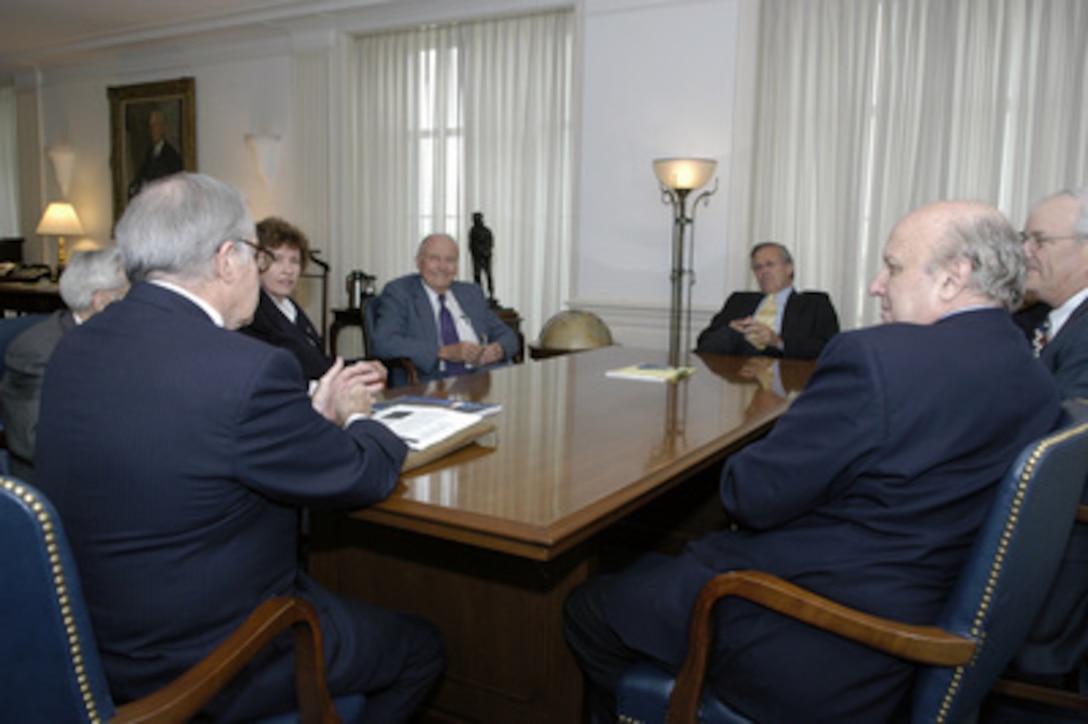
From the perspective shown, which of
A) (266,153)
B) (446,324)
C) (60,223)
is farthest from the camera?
(60,223)

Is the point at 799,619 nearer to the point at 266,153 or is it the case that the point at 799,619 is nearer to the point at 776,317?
the point at 776,317

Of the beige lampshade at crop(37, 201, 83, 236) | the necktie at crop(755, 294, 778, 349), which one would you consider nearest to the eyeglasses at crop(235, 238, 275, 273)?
the necktie at crop(755, 294, 778, 349)

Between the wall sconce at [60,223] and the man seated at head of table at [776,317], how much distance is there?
774cm

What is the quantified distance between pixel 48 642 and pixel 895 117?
222 inches

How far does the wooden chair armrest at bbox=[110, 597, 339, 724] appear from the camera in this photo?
1.23 meters

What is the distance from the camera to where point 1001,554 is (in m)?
1.38

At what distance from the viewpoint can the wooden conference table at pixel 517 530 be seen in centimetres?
159

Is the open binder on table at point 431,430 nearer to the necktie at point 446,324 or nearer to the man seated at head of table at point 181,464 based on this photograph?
the man seated at head of table at point 181,464

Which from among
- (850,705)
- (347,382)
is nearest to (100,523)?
(347,382)

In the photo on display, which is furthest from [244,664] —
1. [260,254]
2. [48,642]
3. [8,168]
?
[8,168]

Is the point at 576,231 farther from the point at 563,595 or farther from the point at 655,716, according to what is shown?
the point at 655,716

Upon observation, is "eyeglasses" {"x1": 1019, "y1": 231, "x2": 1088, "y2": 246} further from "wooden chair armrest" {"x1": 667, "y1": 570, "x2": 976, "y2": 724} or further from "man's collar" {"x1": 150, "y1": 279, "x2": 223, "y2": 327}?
"man's collar" {"x1": 150, "y1": 279, "x2": 223, "y2": 327}

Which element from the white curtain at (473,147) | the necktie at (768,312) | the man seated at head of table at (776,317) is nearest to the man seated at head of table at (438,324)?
the man seated at head of table at (776,317)

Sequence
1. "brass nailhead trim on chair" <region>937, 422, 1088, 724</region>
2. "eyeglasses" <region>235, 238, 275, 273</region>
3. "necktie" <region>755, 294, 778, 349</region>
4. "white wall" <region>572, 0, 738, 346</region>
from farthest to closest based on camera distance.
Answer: "white wall" <region>572, 0, 738, 346</region> < "necktie" <region>755, 294, 778, 349</region> < "eyeglasses" <region>235, 238, 275, 273</region> < "brass nailhead trim on chair" <region>937, 422, 1088, 724</region>
